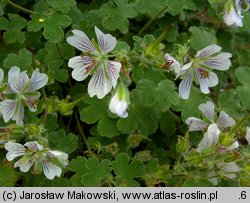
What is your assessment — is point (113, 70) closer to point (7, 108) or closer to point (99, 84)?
point (99, 84)

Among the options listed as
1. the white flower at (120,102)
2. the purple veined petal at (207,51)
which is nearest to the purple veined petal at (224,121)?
the purple veined petal at (207,51)

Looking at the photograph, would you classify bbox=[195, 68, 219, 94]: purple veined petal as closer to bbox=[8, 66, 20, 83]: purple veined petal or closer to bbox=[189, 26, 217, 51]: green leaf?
bbox=[189, 26, 217, 51]: green leaf

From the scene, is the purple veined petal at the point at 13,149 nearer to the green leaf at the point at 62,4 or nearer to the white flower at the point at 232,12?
the green leaf at the point at 62,4

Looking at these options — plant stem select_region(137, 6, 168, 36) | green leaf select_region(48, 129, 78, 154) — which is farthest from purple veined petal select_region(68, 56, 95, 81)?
plant stem select_region(137, 6, 168, 36)

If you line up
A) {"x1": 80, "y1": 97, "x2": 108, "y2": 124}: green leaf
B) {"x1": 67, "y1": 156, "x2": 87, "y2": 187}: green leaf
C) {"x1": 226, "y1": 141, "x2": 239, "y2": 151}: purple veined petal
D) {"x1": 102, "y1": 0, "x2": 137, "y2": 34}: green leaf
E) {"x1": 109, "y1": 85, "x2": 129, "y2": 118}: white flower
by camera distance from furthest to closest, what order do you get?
{"x1": 102, "y1": 0, "x2": 137, "y2": 34}: green leaf
{"x1": 80, "y1": 97, "x2": 108, "y2": 124}: green leaf
{"x1": 67, "y1": 156, "x2": 87, "y2": 187}: green leaf
{"x1": 226, "y1": 141, "x2": 239, "y2": 151}: purple veined petal
{"x1": 109, "y1": 85, "x2": 129, "y2": 118}: white flower
